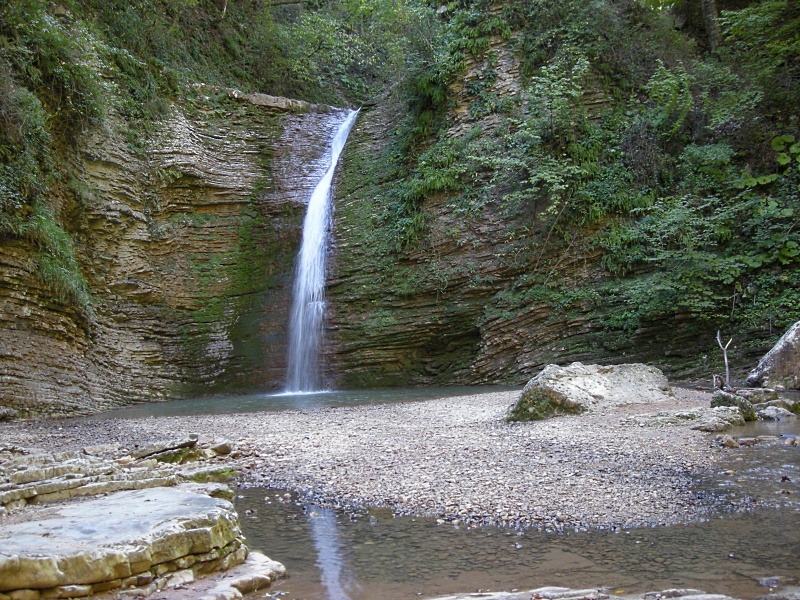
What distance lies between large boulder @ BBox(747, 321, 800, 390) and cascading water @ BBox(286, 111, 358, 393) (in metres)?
9.28

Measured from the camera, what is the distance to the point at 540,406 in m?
8.07

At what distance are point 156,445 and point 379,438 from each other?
2424 mm

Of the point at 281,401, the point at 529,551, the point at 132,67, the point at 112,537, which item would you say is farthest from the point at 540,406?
the point at 132,67

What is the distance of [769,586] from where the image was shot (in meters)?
3.00

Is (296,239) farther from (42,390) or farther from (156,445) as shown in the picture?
(156,445)

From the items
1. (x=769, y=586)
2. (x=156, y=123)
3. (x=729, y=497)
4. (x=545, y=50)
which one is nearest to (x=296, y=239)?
(x=156, y=123)

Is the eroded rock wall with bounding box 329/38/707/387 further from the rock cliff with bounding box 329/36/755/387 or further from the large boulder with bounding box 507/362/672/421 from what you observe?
the large boulder with bounding box 507/362/672/421

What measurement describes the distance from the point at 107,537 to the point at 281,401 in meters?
9.32

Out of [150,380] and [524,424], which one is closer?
[524,424]

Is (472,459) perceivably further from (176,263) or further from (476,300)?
(176,263)

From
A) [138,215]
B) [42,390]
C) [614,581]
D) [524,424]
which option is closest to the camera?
[614,581]

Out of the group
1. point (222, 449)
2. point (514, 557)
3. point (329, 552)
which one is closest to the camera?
point (514, 557)

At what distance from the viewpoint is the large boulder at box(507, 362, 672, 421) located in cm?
812

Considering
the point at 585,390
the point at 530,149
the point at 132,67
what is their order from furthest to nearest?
1. the point at 132,67
2. the point at 530,149
3. the point at 585,390
